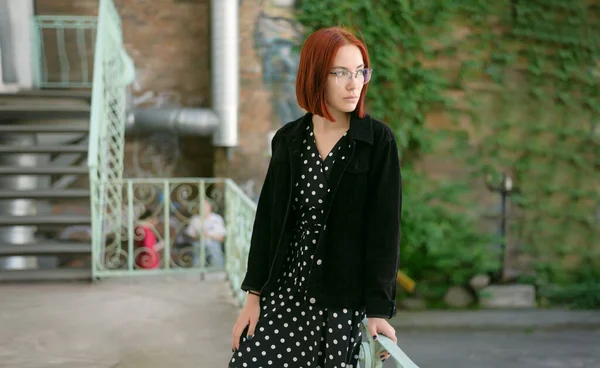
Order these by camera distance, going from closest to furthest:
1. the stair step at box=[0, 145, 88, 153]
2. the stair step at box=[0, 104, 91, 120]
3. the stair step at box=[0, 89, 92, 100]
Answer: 1. the stair step at box=[0, 145, 88, 153]
2. the stair step at box=[0, 104, 91, 120]
3. the stair step at box=[0, 89, 92, 100]

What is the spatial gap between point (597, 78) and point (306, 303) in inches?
215

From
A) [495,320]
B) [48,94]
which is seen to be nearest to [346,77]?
[495,320]

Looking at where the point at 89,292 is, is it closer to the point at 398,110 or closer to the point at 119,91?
the point at 119,91

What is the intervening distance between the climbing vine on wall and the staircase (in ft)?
7.66

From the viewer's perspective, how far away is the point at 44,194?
5.02m

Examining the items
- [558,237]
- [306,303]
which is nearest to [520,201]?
[558,237]

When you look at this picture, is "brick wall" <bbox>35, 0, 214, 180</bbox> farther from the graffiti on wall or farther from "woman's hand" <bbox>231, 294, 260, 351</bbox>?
"woman's hand" <bbox>231, 294, 260, 351</bbox>

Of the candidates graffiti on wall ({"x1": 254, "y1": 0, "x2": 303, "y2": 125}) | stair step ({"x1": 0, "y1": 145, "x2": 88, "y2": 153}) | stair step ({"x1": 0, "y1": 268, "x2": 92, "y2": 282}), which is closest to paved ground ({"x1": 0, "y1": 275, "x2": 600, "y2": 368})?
stair step ({"x1": 0, "y1": 268, "x2": 92, "y2": 282})

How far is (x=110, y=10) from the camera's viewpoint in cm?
589

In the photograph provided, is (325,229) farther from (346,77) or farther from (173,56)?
(173,56)

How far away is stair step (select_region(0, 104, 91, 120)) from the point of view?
564 cm

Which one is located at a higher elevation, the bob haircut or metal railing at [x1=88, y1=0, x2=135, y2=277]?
the bob haircut

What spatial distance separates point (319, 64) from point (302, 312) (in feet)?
1.74

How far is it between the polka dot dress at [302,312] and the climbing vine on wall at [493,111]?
14.3 feet
